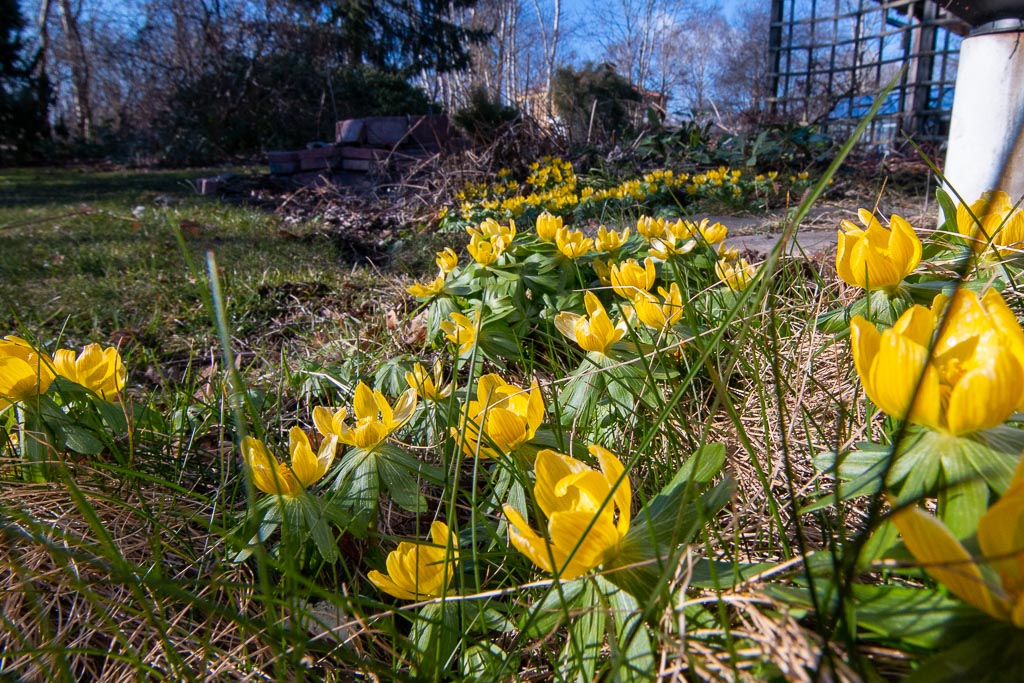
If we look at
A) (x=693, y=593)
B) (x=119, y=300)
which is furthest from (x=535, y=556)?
(x=119, y=300)

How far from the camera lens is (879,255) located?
0.79 metres

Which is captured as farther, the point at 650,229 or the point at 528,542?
the point at 650,229

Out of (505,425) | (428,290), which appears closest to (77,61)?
(428,290)

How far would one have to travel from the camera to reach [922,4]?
857cm

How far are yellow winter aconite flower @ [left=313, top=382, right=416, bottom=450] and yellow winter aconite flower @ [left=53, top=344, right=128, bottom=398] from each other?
0.52 metres

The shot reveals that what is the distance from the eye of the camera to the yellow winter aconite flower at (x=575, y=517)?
0.53 m

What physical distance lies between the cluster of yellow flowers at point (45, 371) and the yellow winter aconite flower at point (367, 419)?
19.5 inches

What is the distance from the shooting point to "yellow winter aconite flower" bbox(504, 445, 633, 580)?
1.73ft

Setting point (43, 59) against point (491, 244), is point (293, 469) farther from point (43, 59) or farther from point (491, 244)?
point (43, 59)

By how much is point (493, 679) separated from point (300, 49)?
53.7 ft

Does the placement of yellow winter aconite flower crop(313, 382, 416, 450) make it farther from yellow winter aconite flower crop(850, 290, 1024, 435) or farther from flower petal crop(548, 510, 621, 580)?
yellow winter aconite flower crop(850, 290, 1024, 435)

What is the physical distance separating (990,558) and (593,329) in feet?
2.33

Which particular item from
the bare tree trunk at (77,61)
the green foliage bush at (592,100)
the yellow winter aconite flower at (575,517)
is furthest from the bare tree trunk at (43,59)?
the yellow winter aconite flower at (575,517)

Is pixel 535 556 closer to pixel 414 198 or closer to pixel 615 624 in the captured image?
pixel 615 624
